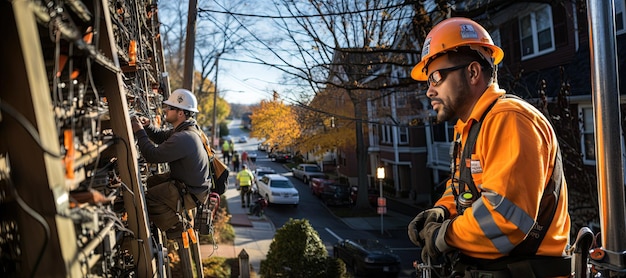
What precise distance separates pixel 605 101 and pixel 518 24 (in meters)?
14.6

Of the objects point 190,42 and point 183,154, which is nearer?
point 183,154

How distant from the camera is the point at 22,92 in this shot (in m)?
2.00

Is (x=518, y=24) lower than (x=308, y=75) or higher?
higher

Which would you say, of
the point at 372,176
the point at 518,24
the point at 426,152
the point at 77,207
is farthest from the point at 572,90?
the point at 372,176

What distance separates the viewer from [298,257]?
33.1ft

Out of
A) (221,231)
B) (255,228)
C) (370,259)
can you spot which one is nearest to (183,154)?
(370,259)

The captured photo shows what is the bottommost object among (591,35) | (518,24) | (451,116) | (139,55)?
(451,116)

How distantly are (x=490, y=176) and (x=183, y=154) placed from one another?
9.73ft

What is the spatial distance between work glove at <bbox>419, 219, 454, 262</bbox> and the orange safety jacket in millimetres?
32

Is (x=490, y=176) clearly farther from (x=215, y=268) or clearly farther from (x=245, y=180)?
(x=245, y=180)

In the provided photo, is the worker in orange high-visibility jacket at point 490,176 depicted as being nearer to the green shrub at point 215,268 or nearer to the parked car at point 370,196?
the green shrub at point 215,268

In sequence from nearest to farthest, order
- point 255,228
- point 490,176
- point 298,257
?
point 490,176 < point 298,257 < point 255,228

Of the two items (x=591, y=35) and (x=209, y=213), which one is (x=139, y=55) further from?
(x=591, y=35)

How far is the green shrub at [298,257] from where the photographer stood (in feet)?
33.0
